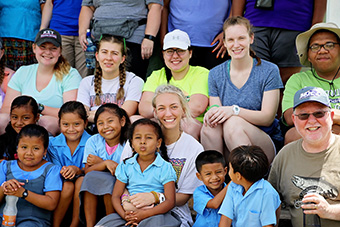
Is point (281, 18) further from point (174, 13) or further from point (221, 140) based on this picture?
point (221, 140)

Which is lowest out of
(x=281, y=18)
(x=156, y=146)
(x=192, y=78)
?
(x=156, y=146)

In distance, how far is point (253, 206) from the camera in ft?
8.41

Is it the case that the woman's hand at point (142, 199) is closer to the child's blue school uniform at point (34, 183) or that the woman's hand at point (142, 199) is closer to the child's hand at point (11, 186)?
the child's blue school uniform at point (34, 183)

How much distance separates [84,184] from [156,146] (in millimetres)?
541

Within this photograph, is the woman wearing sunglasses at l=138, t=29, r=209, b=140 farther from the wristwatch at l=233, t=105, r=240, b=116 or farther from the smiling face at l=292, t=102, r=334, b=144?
the smiling face at l=292, t=102, r=334, b=144

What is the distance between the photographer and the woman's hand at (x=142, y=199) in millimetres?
2801

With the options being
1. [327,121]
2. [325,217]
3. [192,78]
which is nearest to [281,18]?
[192,78]

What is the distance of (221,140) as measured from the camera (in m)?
3.38

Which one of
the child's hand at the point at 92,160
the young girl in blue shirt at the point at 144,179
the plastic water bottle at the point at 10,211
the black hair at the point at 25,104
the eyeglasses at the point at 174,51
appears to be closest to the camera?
the young girl in blue shirt at the point at 144,179

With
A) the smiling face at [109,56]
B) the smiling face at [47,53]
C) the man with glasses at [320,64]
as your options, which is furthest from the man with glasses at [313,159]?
the smiling face at [47,53]

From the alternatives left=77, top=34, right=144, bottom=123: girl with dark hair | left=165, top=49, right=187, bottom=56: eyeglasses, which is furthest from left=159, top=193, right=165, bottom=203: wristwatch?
left=165, top=49, right=187, bottom=56: eyeglasses

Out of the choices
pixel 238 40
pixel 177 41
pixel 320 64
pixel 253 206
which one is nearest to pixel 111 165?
pixel 253 206

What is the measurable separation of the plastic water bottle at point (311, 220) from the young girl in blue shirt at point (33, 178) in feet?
5.35

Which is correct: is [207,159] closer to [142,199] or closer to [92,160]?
[142,199]
